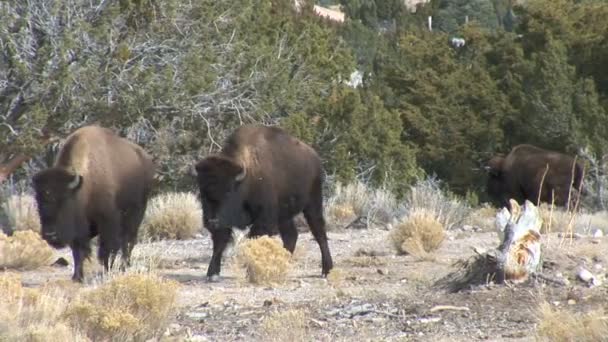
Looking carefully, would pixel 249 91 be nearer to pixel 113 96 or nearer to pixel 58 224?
pixel 113 96

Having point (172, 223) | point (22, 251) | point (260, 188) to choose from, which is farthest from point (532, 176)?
point (22, 251)

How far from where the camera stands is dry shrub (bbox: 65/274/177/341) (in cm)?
921

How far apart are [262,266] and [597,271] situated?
139 inches

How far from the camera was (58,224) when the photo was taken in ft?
46.6

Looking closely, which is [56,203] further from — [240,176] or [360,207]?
[360,207]

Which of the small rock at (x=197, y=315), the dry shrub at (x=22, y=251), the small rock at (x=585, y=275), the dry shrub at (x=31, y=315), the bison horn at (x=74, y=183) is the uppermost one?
the bison horn at (x=74, y=183)

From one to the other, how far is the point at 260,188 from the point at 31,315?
18.7ft

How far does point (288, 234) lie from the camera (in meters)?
16.0

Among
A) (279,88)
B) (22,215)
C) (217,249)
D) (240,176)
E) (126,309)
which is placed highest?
(279,88)

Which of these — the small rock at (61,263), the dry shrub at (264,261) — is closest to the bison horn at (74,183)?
the dry shrub at (264,261)

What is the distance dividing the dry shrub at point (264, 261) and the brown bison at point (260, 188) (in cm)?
102

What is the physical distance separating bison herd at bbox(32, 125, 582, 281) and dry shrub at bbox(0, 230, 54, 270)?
111cm

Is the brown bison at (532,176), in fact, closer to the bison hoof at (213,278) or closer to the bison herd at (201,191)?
the bison herd at (201,191)

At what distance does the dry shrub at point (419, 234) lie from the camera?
1683 centimetres
